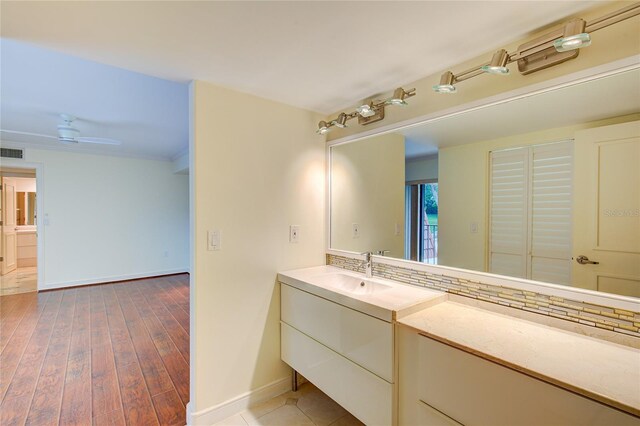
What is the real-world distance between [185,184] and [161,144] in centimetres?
158

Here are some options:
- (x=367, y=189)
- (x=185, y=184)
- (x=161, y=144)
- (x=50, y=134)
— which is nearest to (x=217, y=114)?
(x=367, y=189)

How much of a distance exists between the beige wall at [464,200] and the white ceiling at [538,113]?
6 centimetres

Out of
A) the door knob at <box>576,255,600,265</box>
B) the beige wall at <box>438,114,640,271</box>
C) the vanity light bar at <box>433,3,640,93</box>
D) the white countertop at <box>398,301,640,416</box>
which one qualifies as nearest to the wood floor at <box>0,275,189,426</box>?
the white countertop at <box>398,301,640,416</box>

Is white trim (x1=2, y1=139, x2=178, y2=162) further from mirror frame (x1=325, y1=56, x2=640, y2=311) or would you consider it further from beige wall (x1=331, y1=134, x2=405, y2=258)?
mirror frame (x1=325, y1=56, x2=640, y2=311)

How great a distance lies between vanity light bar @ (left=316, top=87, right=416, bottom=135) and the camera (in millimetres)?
1701

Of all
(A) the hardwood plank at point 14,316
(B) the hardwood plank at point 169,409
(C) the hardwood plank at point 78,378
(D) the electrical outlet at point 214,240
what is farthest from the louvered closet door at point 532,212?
(A) the hardwood plank at point 14,316

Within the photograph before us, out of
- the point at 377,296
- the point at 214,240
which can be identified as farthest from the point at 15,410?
the point at 377,296

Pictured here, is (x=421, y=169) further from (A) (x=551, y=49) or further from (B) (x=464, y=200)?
(A) (x=551, y=49)

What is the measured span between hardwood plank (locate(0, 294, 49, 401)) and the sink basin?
2.50 m

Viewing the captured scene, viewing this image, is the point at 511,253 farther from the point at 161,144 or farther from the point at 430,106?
the point at 161,144

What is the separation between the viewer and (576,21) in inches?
43.3

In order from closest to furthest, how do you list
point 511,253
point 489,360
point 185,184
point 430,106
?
point 489,360, point 511,253, point 430,106, point 185,184

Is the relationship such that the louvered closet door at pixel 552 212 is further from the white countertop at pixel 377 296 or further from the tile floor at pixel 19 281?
the tile floor at pixel 19 281

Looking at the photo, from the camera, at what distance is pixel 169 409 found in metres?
2.02
